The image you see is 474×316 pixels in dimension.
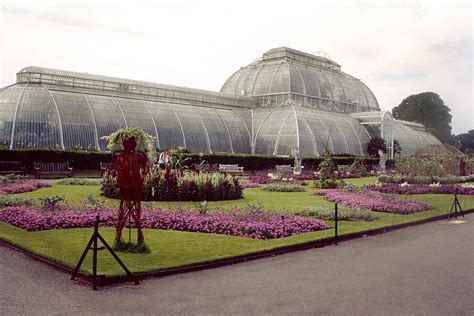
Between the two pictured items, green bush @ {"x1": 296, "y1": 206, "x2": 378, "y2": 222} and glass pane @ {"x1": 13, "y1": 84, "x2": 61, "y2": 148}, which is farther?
glass pane @ {"x1": 13, "y1": 84, "x2": 61, "y2": 148}

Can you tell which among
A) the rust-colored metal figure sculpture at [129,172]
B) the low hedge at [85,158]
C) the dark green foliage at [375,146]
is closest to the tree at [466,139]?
the dark green foliage at [375,146]

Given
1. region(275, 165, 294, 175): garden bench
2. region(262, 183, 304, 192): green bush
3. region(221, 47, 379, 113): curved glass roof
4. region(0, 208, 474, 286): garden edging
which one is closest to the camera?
region(0, 208, 474, 286): garden edging

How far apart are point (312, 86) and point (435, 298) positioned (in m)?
67.8

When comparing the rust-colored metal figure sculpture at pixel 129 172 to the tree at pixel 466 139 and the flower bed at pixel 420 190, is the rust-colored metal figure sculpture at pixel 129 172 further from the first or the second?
the tree at pixel 466 139

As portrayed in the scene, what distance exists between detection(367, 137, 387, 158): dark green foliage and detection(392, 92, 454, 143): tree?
2616 inches

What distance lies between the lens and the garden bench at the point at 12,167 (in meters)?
37.7

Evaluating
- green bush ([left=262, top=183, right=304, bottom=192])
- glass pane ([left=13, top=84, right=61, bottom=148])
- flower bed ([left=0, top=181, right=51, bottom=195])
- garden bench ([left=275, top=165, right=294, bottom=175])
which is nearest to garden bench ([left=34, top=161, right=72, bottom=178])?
glass pane ([left=13, top=84, right=61, bottom=148])

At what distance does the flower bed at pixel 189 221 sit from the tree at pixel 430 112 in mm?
127137

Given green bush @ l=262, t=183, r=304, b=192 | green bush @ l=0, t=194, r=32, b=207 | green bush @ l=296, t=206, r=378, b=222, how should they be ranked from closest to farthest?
green bush @ l=0, t=194, r=32, b=207 < green bush @ l=296, t=206, r=378, b=222 < green bush @ l=262, t=183, r=304, b=192

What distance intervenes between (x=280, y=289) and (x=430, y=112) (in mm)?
137198

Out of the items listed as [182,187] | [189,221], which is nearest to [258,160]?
[182,187]

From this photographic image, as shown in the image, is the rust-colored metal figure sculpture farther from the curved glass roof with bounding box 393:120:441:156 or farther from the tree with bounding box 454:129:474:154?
the tree with bounding box 454:129:474:154

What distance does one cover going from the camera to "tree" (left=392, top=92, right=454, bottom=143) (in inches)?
5315

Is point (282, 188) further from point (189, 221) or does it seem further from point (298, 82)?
point (298, 82)
